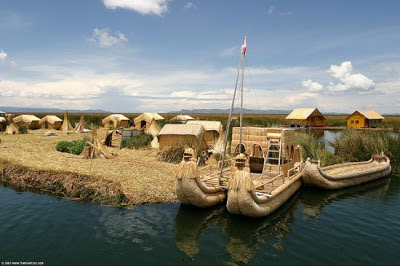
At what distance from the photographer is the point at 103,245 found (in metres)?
7.92

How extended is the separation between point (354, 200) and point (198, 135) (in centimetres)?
1083

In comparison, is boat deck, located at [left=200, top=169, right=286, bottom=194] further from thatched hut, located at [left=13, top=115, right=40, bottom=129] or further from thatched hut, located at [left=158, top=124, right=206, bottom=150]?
thatched hut, located at [left=13, top=115, right=40, bottom=129]

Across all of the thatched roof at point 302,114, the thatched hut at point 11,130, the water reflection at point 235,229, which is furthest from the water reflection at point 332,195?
the thatched roof at point 302,114

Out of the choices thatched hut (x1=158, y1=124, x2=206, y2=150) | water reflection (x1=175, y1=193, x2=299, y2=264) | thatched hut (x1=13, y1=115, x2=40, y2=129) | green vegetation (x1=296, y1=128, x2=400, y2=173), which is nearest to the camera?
water reflection (x1=175, y1=193, x2=299, y2=264)

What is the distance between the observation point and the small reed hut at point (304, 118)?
2154 inches

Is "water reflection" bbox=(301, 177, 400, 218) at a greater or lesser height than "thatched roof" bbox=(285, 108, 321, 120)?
lesser

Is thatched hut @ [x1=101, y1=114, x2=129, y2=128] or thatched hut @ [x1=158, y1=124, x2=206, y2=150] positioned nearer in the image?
thatched hut @ [x1=158, y1=124, x2=206, y2=150]

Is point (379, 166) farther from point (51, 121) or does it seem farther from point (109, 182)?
point (51, 121)

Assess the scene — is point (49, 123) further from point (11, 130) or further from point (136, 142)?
point (136, 142)

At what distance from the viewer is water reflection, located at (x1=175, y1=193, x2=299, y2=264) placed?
8000mm

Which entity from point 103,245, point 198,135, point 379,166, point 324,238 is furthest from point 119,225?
point 379,166

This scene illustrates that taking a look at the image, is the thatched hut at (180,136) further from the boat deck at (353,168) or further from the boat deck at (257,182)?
the boat deck at (353,168)

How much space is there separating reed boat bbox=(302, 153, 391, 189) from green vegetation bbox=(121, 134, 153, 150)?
46.7 ft

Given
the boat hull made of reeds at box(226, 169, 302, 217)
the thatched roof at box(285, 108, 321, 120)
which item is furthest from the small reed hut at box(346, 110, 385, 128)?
the boat hull made of reeds at box(226, 169, 302, 217)
